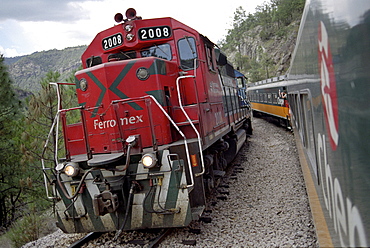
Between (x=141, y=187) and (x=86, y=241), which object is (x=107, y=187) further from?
(x=86, y=241)

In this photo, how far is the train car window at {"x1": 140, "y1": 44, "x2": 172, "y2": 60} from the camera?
6184 millimetres

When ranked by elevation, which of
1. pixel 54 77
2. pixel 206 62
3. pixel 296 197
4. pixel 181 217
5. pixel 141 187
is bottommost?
pixel 296 197

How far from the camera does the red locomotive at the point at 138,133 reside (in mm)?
4859

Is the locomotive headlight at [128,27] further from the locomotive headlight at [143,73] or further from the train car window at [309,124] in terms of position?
the train car window at [309,124]

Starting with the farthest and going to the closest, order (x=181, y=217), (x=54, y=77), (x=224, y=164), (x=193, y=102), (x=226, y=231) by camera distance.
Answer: (x=54, y=77)
(x=224, y=164)
(x=193, y=102)
(x=226, y=231)
(x=181, y=217)

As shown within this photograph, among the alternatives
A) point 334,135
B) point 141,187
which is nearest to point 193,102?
point 141,187

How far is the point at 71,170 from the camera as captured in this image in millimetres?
5059

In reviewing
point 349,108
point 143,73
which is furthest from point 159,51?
point 349,108

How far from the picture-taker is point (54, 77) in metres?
15.5

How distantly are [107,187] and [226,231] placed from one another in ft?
6.56

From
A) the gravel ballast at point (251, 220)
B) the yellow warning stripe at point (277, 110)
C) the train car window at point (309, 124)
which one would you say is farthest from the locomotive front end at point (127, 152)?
the yellow warning stripe at point (277, 110)

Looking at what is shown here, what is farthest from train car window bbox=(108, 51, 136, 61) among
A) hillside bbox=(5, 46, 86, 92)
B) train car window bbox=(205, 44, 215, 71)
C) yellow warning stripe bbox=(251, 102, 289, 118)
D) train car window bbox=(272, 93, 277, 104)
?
hillside bbox=(5, 46, 86, 92)

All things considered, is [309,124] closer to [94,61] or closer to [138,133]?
[138,133]

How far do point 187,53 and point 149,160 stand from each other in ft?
7.98
